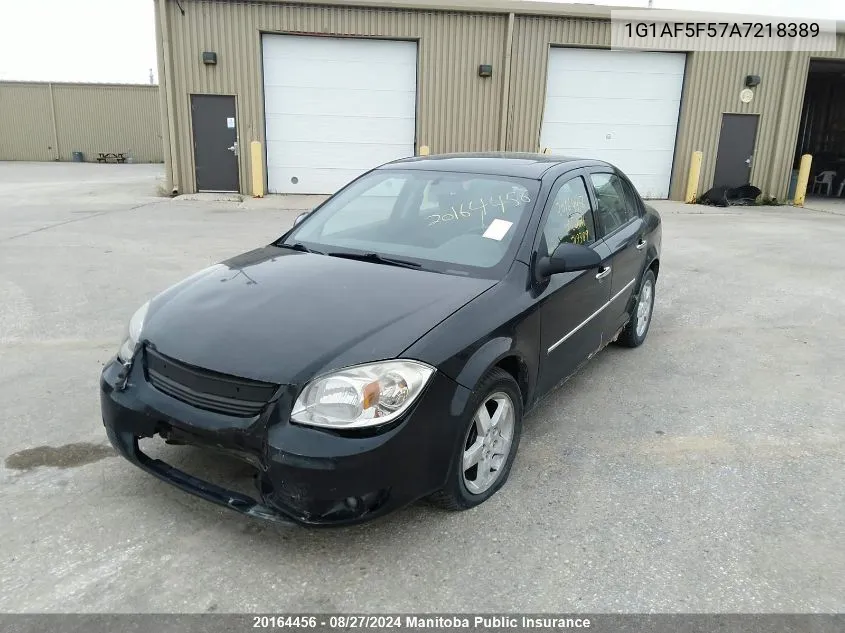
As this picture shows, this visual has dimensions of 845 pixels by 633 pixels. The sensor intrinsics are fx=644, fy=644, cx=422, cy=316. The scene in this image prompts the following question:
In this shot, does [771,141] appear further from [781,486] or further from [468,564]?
[468,564]

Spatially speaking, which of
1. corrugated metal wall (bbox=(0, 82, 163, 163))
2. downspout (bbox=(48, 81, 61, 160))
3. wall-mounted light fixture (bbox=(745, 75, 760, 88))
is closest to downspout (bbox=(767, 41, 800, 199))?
wall-mounted light fixture (bbox=(745, 75, 760, 88))

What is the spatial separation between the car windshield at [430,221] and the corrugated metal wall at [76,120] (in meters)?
29.7

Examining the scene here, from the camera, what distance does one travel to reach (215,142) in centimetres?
1464

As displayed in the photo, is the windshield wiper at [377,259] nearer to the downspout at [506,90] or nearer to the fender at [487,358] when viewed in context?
the fender at [487,358]

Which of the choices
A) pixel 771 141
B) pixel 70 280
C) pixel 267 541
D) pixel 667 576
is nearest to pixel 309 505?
pixel 267 541

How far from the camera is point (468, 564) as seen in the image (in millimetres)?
2609

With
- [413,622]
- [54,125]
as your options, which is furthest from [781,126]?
[54,125]

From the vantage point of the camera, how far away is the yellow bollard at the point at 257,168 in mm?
14354

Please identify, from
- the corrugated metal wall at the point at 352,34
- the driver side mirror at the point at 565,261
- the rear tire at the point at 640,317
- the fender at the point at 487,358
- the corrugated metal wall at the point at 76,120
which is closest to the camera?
the fender at the point at 487,358

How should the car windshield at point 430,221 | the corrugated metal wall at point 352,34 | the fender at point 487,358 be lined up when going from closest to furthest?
the fender at point 487,358
the car windshield at point 430,221
the corrugated metal wall at point 352,34

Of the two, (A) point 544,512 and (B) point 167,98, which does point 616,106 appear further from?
(A) point 544,512

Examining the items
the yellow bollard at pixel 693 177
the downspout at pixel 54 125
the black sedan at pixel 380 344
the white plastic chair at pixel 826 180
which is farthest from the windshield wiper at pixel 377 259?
the downspout at pixel 54 125

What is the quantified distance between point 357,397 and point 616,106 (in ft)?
48.9

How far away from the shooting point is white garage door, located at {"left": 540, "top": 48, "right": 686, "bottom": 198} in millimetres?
15148
